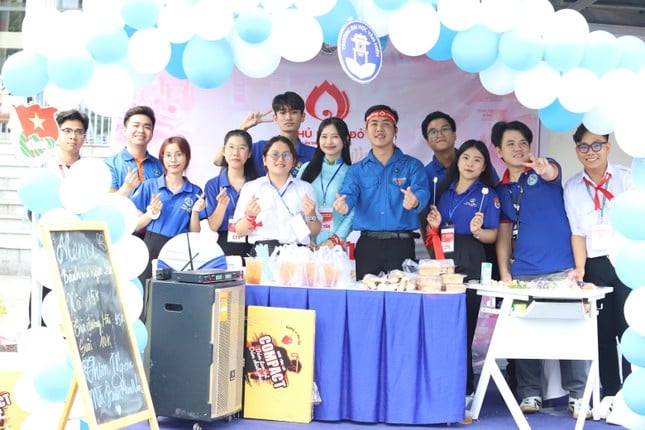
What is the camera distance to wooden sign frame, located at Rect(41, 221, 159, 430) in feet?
11.6

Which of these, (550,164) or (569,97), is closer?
(569,97)

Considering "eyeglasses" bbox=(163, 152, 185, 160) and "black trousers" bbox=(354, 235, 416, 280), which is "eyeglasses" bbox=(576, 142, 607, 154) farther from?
"eyeglasses" bbox=(163, 152, 185, 160)

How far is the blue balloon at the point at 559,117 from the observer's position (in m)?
4.38

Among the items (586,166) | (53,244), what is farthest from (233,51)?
(586,166)

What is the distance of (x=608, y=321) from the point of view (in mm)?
5387

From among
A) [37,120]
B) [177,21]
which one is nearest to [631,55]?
[177,21]

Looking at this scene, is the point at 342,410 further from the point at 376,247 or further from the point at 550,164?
the point at 550,164

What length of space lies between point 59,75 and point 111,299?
1.06 m

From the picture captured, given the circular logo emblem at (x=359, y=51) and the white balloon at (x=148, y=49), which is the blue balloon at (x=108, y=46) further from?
the circular logo emblem at (x=359, y=51)

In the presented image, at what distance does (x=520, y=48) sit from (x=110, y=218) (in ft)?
7.04

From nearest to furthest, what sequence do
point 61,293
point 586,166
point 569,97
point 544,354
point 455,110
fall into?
1. point 61,293
2. point 569,97
3. point 544,354
4. point 586,166
5. point 455,110

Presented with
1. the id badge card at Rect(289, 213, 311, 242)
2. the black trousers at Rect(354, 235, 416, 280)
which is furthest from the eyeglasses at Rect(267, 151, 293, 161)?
the black trousers at Rect(354, 235, 416, 280)

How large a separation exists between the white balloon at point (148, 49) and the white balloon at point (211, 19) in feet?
0.61

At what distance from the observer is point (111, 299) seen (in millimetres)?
3861
